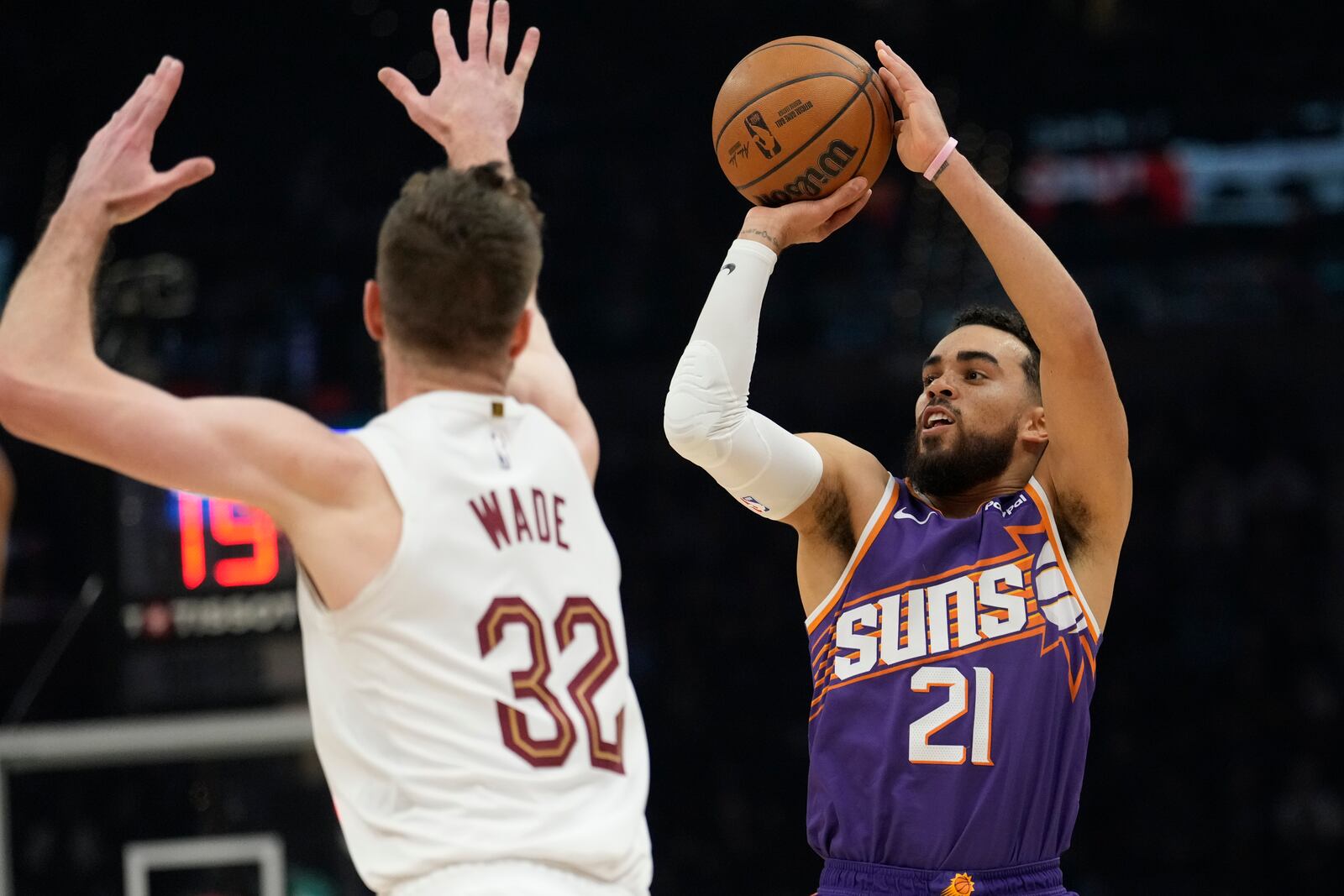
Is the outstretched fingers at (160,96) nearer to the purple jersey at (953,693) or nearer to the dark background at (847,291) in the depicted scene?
the purple jersey at (953,693)

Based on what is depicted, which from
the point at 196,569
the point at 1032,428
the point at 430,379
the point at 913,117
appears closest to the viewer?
the point at 430,379

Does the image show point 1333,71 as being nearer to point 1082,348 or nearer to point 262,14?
point 262,14

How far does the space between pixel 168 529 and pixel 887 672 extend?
4367 millimetres

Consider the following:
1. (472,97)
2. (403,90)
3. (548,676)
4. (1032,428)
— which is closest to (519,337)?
(548,676)

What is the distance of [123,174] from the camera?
252 cm

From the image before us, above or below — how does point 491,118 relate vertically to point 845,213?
above

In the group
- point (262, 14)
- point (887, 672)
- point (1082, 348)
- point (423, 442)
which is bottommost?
point (887, 672)

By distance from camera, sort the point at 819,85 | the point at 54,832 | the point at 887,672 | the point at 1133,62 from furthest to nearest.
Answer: the point at 1133,62, the point at 54,832, the point at 819,85, the point at 887,672

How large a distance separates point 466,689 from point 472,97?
1.41m

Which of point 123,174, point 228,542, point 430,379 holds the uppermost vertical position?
point 228,542

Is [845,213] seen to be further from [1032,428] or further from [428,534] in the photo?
[428,534]

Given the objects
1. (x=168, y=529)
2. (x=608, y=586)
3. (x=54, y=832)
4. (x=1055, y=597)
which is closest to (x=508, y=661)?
(x=608, y=586)

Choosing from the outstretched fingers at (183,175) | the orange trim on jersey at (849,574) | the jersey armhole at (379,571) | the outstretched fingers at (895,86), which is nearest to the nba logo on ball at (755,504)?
the orange trim on jersey at (849,574)

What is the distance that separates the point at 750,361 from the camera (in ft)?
11.5
